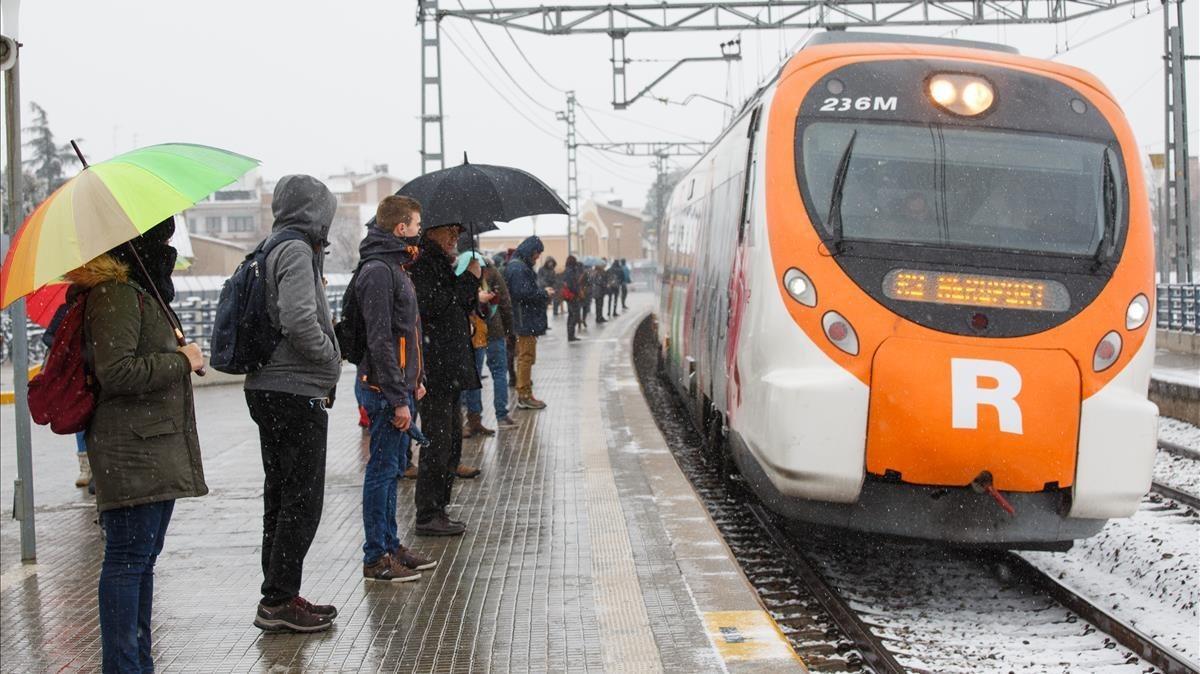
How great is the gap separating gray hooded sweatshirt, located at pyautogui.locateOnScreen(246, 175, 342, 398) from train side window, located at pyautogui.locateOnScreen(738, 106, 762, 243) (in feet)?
9.19

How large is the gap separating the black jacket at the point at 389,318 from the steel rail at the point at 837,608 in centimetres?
226

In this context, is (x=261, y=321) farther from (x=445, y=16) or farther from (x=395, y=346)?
(x=445, y=16)

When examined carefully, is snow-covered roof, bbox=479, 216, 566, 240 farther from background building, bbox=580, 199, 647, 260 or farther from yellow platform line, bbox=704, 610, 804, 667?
yellow platform line, bbox=704, 610, 804, 667

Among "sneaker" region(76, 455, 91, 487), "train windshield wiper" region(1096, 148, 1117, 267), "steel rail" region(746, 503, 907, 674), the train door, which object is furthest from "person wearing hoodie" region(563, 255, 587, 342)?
"train windshield wiper" region(1096, 148, 1117, 267)

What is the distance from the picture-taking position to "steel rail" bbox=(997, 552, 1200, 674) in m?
5.59

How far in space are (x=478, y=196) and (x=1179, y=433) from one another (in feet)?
31.7

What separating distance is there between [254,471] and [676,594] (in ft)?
17.0

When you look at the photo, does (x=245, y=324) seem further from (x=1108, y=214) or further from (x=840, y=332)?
(x=1108, y=214)

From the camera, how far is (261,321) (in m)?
5.34

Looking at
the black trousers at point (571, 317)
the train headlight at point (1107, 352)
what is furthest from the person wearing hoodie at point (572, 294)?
the train headlight at point (1107, 352)

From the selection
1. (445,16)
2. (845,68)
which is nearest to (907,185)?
(845,68)

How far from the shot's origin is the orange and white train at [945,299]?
20.1ft

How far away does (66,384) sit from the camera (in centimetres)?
444

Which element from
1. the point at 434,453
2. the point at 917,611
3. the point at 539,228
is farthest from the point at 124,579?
the point at 539,228
